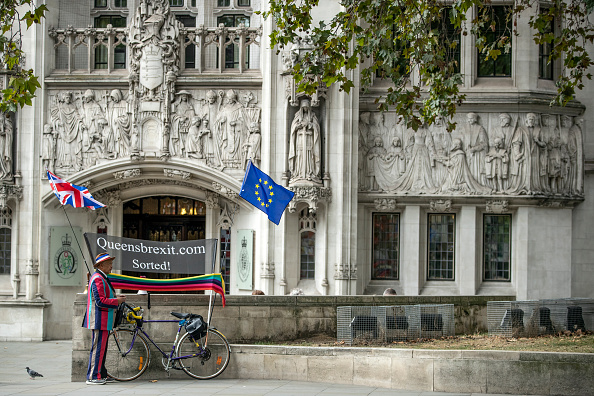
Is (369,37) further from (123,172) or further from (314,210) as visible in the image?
(123,172)

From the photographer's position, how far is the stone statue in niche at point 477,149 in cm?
2112

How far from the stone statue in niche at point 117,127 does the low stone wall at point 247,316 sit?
8628 millimetres

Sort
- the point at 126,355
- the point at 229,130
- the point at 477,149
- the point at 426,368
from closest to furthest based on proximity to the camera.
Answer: the point at 426,368
the point at 126,355
the point at 477,149
the point at 229,130

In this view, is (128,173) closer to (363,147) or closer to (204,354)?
(363,147)

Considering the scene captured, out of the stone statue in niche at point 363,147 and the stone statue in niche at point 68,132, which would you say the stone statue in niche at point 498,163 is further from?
the stone statue in niche at point 68,132

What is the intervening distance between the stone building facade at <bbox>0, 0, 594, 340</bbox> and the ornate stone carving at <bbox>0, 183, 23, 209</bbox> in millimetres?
43

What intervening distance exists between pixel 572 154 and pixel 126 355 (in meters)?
13.3

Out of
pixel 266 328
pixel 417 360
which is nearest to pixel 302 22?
pixel 266 328

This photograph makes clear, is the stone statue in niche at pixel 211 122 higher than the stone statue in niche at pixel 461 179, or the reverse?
the stone statue in niche at pixel 211 122

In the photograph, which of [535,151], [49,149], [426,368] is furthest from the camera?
[49,149]

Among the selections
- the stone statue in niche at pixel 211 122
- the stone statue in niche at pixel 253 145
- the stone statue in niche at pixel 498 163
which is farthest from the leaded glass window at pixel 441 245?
the stone statue in niche at pixel 211 122

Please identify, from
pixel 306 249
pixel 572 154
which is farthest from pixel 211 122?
pixel 572 154

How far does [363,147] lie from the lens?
69.8 ft

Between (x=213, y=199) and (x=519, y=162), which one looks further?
(x=213, y=199)
